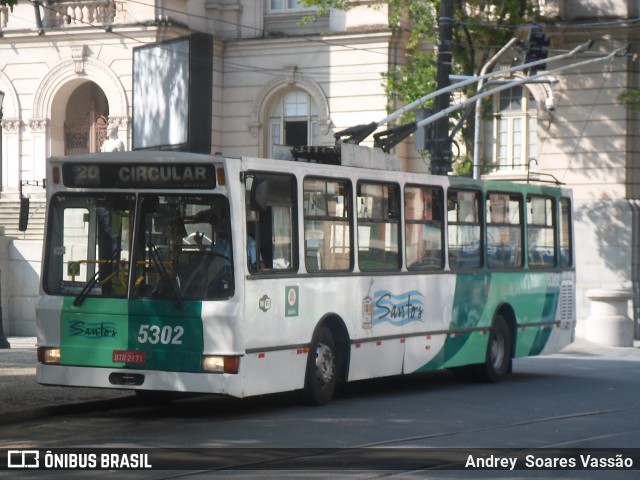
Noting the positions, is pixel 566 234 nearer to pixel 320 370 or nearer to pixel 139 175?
pixel 320 370

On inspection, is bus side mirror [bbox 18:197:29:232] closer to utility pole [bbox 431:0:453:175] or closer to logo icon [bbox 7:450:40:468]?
utility pole [bbox 431:0:453:175]

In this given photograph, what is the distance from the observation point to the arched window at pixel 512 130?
3825cm

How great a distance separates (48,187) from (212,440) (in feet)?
13.0

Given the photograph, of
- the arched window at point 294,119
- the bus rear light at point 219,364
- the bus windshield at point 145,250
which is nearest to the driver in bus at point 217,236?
the bus windshield at point 145,250

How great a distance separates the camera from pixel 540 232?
22.2 meters

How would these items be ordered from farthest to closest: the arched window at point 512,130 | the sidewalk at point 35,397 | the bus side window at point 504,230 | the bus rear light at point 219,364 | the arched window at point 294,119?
1. the arched window at point 294,119
2. the arched window at point 512,130
3. the bus side window at point 504,230
4. the sidewalk at point 35,397
5. the bus rear light at point 219,364

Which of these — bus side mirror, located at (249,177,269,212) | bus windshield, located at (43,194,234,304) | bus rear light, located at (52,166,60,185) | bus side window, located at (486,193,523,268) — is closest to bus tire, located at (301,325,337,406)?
bus windshield, located at (43,194,234,304)

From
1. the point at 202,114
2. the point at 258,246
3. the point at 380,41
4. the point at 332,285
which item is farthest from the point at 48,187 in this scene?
the point at 380,41

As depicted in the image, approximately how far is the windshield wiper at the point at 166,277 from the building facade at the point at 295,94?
21.0 meters

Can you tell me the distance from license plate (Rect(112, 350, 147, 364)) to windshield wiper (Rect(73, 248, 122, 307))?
2.26 feet

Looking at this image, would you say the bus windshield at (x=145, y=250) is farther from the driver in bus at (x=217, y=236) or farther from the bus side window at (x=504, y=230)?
the bus side window at (x=504, y=230)

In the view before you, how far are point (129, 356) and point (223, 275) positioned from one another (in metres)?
1.27

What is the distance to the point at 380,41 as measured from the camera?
38.2 meters

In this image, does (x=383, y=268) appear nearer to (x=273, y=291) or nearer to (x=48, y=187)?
(x=273, y=291)
